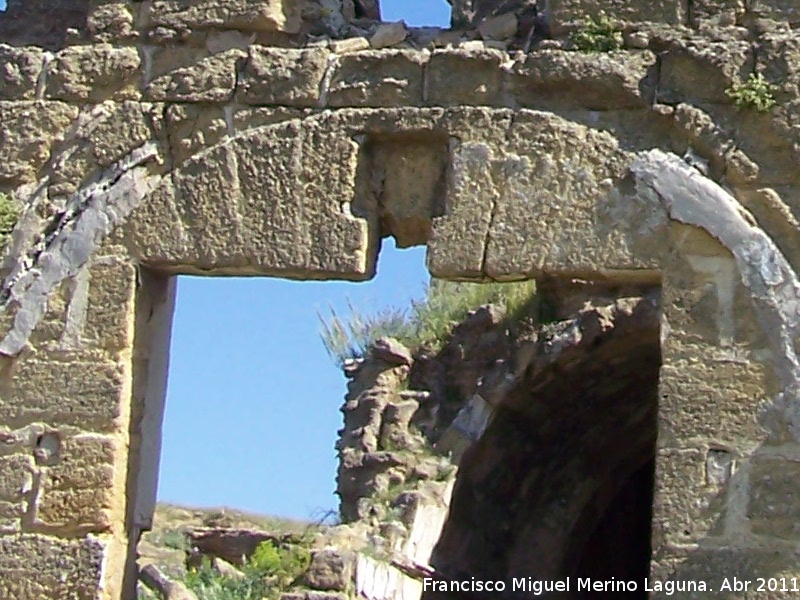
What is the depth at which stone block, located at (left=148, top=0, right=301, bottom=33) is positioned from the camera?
6.64 metres

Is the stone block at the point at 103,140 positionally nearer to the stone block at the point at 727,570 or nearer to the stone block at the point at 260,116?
the stone block at the point at 260,116

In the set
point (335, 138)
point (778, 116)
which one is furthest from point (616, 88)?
point (335, 138)

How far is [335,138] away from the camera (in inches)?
254

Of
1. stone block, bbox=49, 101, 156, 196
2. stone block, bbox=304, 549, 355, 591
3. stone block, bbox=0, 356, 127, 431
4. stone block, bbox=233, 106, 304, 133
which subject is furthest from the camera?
stone block, bbox=304, 549, 355, 591

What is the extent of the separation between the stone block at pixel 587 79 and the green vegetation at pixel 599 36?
40 mm

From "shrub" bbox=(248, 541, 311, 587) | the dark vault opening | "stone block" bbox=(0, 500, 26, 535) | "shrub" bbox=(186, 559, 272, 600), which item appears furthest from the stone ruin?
the dark vault opening

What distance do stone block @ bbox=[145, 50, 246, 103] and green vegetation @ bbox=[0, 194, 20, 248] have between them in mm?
691

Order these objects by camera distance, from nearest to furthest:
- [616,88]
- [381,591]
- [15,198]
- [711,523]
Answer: [711,523], [616,88], [15,198], [381,591]

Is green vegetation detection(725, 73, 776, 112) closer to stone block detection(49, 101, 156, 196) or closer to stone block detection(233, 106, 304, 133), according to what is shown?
stone block detection(233, 106, 304, 133)

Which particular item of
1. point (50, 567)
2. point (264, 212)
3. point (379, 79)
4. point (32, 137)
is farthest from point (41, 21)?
point (50, 567)

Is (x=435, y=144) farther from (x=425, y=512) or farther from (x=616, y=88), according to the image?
(x=425, y=512)

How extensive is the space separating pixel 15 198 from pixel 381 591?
433cm

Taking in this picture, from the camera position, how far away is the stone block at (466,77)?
6402mm

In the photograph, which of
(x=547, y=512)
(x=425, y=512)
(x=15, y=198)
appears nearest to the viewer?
(x=15, y=198)
